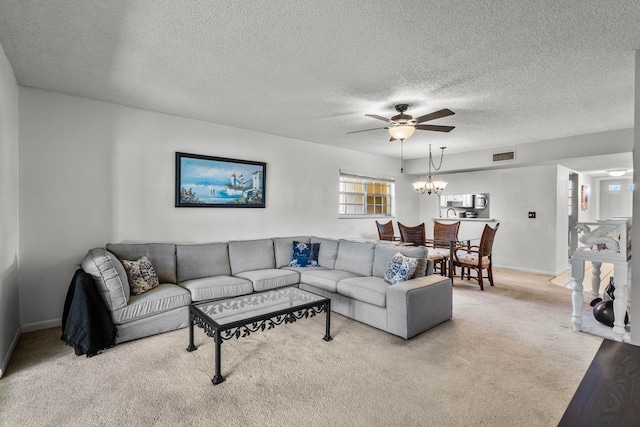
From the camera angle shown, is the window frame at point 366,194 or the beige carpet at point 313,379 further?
the window frame at point 366,194

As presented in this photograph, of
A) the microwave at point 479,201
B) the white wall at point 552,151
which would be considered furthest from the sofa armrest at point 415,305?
the microwave at point 479,201

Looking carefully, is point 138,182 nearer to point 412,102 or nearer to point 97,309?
point 97,309

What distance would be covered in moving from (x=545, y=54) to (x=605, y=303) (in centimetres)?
271

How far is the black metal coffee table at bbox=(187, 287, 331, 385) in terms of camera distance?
7.86ft

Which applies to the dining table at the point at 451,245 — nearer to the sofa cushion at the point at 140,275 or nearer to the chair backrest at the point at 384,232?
the chair backrest at the point at 384,232

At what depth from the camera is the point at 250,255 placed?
4.30 metres

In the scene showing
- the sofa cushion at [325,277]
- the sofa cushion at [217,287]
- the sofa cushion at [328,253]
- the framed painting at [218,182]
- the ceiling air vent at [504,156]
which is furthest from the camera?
the ceiling air vent at [504,156]

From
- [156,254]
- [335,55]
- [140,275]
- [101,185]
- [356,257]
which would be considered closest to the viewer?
[335,55]

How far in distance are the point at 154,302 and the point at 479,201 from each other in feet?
21.4

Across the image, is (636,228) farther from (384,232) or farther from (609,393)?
(384,232)

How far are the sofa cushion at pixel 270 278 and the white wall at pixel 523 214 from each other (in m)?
4.73

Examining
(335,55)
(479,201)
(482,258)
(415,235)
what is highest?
(335,55)

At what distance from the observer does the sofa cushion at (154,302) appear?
285 cm

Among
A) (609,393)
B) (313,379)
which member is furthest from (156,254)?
(609,393)
